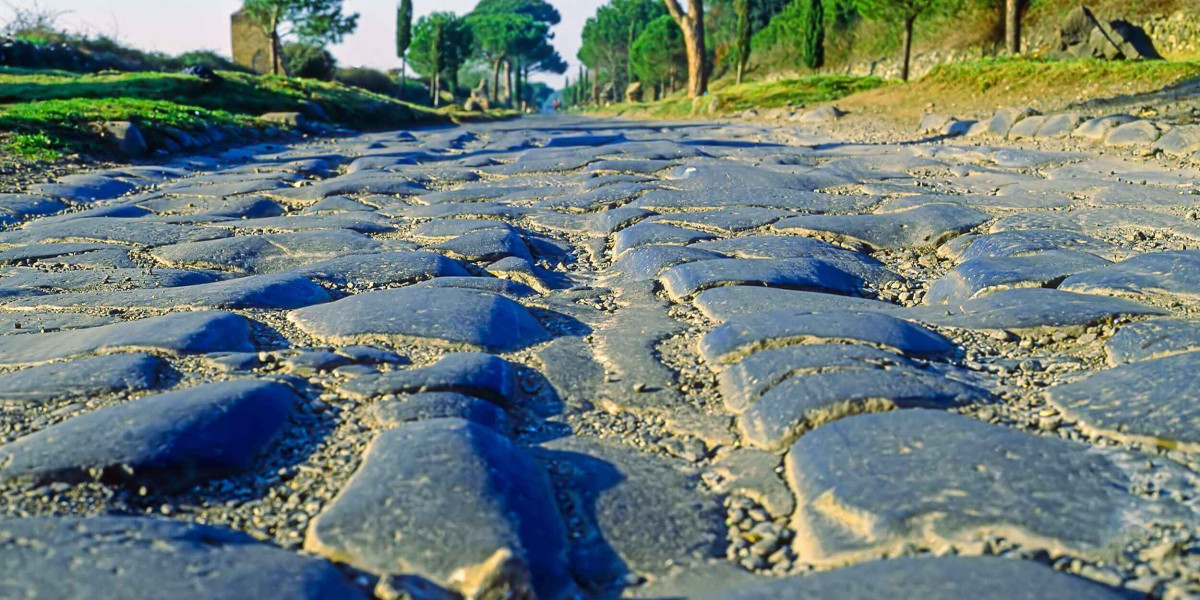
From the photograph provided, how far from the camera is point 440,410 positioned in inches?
66.9

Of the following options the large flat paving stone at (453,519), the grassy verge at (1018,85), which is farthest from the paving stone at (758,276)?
the grassy verge at (1018,85)

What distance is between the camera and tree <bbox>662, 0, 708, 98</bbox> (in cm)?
1702

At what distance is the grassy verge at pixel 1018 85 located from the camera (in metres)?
8.45

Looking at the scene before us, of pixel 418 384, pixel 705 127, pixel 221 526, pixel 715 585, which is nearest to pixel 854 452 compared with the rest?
pixel 715 585

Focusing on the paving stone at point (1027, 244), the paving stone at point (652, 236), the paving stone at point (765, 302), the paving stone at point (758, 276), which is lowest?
the paving stone at point (765, 302)

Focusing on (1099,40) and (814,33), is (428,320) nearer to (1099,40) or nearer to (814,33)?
(1099,40)

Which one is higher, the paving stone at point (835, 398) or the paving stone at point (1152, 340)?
the paving stone at point (1152, 340)

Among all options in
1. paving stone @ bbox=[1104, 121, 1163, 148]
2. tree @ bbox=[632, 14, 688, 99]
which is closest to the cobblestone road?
paving stone @ bbox=[1104, 121, 1163, 148]

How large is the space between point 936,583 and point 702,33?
684 inches

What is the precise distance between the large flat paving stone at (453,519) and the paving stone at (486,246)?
170cm

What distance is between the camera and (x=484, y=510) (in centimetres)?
129

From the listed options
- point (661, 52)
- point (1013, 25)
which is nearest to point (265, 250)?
point (1013, 25)

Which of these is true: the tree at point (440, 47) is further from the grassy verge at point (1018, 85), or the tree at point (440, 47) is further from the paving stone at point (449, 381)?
the paving stone at point (449, 381)

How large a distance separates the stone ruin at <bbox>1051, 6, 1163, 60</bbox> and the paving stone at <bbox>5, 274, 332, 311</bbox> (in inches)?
510
